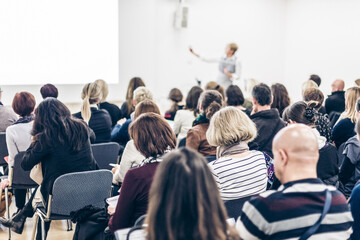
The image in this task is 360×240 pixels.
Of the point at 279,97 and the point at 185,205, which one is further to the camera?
the point at 279,97

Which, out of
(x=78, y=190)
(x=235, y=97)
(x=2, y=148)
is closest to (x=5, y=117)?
(x=2, y=148)

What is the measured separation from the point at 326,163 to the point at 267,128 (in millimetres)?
839

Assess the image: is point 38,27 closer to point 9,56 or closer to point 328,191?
point 9,56

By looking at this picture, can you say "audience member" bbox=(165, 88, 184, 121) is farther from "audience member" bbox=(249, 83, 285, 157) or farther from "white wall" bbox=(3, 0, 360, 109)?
"white wall" bbox=(3, 0, 360, 109)

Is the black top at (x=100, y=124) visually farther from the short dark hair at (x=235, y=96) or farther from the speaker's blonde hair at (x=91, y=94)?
the short dark hair at (x=235, y=96)

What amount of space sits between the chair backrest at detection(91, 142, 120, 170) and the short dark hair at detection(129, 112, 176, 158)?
4.60 feet

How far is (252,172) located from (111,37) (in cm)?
540

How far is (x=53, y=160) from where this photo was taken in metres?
3.00

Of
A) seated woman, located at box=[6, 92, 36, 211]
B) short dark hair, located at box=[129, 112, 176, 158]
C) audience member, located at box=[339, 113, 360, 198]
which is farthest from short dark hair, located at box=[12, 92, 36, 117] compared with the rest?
audience member, located at box=[339, 113, 360, 198]

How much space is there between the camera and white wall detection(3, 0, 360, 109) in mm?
7656

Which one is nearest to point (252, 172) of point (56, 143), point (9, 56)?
point (56, 143)

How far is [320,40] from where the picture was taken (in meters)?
9.03

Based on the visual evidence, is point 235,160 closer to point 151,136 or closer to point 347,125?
point 151,136

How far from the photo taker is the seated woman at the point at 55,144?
2934mm
